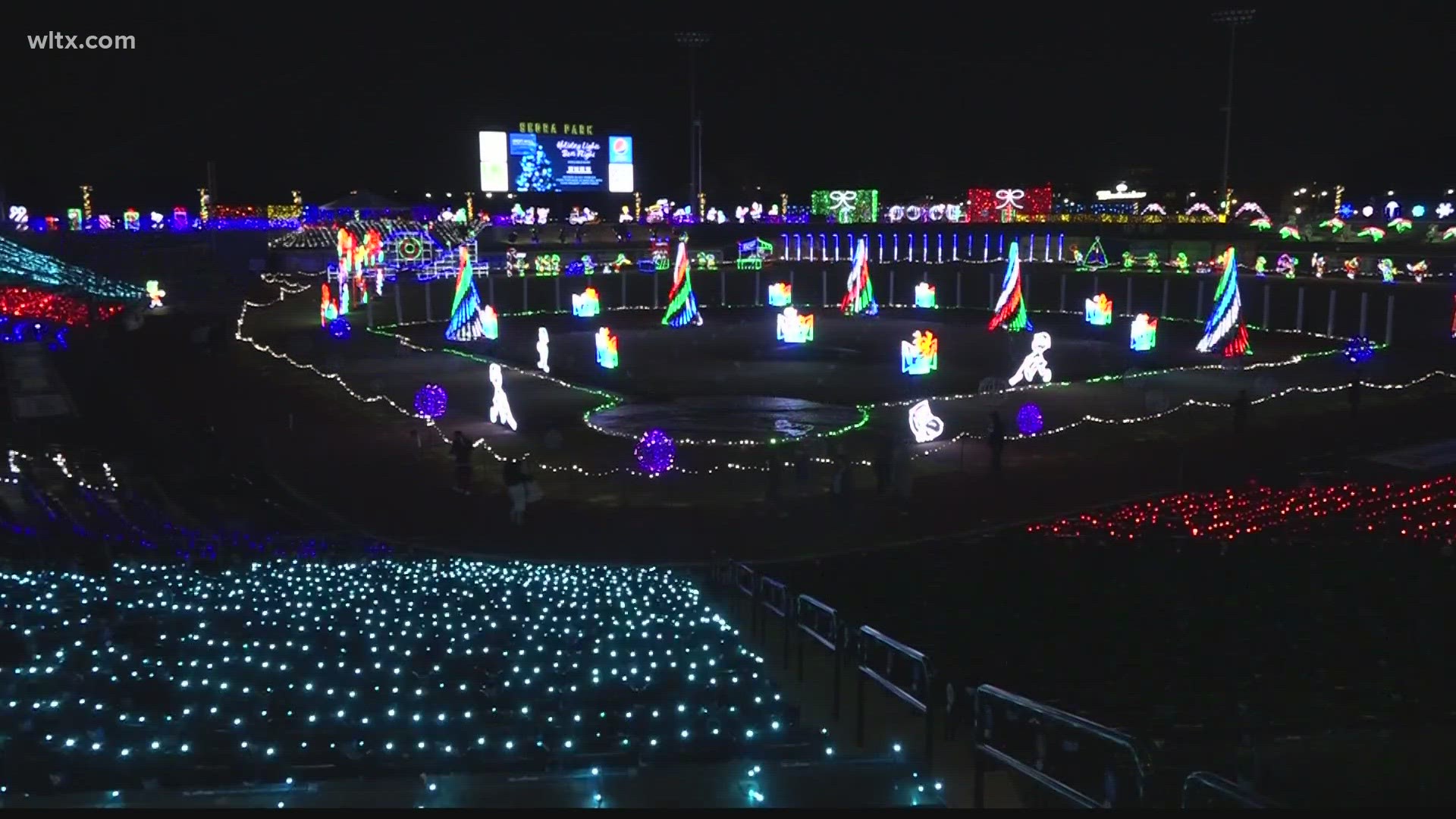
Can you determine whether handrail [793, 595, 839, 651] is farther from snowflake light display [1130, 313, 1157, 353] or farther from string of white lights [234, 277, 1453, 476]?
snowflake light display [1130, 313, 1157, 353]

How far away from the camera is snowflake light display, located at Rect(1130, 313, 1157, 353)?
123 feet

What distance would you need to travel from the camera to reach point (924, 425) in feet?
75.8

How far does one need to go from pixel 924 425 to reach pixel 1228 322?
61.8ft

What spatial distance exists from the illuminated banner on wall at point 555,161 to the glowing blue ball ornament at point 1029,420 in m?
46.1

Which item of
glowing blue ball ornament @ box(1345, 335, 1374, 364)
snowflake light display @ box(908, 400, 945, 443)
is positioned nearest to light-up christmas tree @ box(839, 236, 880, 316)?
glowing blue ball ornament @ box(1345, 335, 1374, 364)

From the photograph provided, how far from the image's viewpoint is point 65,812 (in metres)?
2.60

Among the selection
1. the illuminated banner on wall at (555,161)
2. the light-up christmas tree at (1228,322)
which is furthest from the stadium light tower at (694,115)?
the light-up christmas tree at (1228,322)

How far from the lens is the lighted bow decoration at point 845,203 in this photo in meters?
74.1

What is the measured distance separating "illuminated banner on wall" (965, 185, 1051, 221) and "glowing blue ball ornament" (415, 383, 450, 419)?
51.6 m

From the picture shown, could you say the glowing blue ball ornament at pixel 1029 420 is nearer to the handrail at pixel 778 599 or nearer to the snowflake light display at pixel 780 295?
the handrail at pixel 778 599

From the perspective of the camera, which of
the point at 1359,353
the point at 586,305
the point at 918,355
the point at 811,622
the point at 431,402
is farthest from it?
the point at 586,305

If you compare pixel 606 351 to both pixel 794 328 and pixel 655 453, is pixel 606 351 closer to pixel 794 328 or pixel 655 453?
pixel 794 328

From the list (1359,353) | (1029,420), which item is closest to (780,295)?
(1359,353)

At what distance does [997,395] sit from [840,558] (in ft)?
46.8
